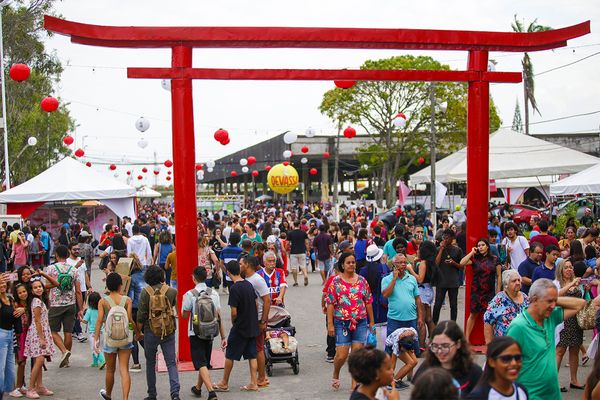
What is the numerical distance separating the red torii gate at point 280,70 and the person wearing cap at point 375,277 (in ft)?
4.48

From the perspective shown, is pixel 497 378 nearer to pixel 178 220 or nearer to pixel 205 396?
pixel 205 396

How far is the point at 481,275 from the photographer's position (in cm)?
1038

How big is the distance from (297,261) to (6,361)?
11.2m

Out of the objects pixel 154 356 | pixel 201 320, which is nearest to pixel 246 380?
pixel 201 320

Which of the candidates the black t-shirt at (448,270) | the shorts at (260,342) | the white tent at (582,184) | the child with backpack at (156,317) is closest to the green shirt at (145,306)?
the child with backpack at (156,317)

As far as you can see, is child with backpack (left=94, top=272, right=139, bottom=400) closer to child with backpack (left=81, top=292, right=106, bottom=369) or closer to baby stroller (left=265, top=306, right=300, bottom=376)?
child with backpack (left=81, top=292, right=106, bottom=369)

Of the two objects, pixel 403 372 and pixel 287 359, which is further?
pixel 287 359

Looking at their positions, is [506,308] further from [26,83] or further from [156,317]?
[26,83]

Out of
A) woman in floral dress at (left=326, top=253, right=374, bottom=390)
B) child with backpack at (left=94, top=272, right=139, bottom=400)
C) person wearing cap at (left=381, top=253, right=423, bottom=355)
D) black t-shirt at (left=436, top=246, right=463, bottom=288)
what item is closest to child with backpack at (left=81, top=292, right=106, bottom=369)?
child with backpack at (left=94, top=272, right=139, bottom=400)

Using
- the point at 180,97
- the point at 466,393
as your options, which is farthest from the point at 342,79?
the point at 466,393

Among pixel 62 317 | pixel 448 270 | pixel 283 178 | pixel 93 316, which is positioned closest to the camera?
pixel 93 316

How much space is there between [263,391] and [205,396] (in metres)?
0.69

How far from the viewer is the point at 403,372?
335 inches

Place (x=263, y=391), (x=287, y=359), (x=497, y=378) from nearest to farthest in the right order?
(x=497, y=378) < (x=263, y=391) < (x=287, y=359)
